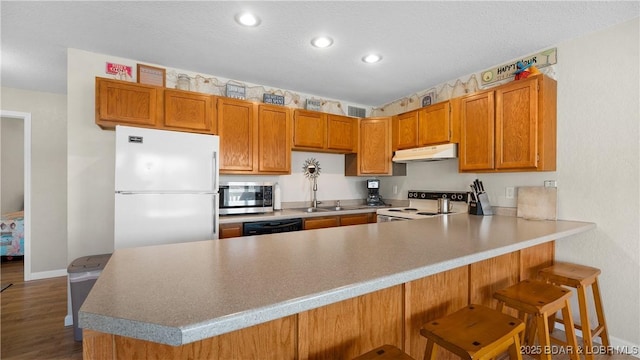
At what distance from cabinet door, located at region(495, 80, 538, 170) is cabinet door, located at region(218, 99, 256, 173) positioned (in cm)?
246

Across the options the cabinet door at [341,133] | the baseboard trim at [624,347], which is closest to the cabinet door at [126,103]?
the cabinet door at [341,133]

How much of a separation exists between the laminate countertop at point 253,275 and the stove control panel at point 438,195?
4.59 feet

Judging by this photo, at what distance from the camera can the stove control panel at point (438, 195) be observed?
311 cm

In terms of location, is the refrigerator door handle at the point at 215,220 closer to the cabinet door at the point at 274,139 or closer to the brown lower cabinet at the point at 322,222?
the brown lower cabinet at the point at 322,222

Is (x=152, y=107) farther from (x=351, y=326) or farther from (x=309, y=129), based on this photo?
(x=351, y=326)

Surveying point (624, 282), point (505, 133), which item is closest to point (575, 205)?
point (624, 282)

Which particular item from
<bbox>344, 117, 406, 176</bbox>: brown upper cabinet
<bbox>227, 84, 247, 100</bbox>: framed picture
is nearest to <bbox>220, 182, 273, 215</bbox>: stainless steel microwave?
<bbox>227, 84, 247, 100</bbox>: framed picture

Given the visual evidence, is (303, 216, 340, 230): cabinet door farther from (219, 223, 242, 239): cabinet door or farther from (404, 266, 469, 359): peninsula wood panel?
(404, 266, 469, 359): peninsula wood panel

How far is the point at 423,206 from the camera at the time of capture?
359 cm

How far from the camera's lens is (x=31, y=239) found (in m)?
3.63

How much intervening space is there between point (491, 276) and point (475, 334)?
781mm

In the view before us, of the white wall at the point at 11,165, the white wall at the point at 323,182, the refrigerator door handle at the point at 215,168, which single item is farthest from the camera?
the white wall at the point at 11,165

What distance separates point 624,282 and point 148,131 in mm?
3841

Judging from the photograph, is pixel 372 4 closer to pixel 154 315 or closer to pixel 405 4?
pixel 405 4
